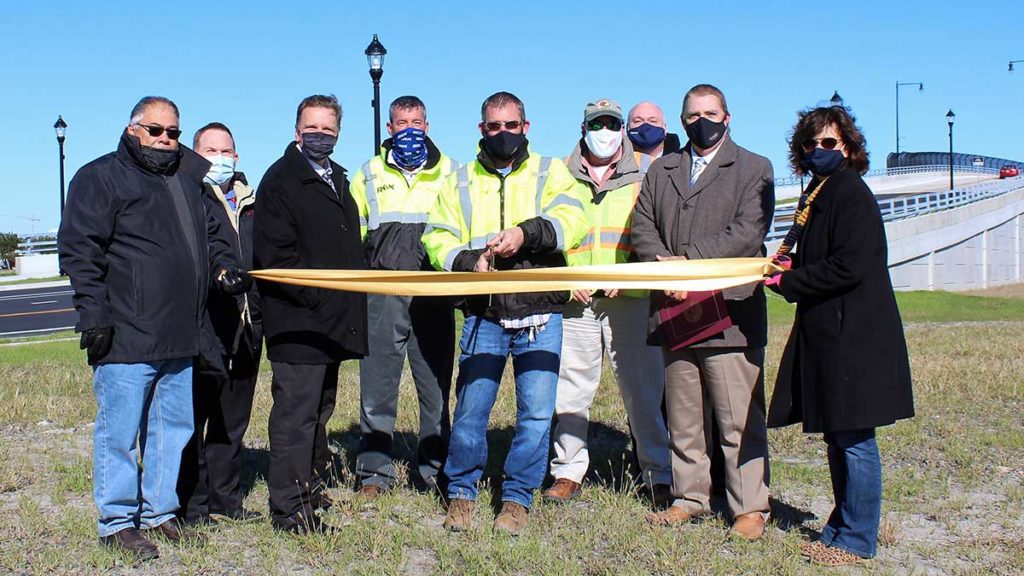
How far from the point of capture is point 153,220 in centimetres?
502

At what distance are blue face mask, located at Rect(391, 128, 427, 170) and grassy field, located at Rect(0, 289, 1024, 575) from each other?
206 cm

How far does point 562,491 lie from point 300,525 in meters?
1.62

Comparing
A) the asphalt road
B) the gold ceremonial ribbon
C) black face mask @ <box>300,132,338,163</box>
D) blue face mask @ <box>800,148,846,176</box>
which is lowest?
the asphalt road

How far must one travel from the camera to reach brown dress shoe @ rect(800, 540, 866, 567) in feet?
15.9

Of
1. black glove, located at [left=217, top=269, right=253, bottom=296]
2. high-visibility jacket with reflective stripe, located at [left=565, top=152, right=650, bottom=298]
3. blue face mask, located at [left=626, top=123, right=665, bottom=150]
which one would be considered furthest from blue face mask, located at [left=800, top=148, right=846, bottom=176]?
black glove, located at [left=217, top=269, right=253, bottom=296]

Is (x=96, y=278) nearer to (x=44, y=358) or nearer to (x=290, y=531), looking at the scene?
(x=290, y=531)

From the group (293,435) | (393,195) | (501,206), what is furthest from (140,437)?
(501,206)

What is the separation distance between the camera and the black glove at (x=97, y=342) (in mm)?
4715

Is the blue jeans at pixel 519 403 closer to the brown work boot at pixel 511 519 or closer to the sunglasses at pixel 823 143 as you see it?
the brown work boot at pixel 511 519

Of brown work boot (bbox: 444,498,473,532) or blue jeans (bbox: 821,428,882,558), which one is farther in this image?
brown work boot (bbox: 444,498,473,532)

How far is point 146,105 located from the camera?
507 centimetres

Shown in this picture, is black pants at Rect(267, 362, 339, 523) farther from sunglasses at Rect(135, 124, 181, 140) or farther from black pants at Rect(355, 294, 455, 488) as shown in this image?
sunglasses at Rect(135, 124, 181, 140)

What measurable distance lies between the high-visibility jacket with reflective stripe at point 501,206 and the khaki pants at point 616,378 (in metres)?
0.88

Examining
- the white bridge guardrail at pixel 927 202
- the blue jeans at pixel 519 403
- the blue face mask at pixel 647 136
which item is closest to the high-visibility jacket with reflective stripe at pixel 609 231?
the blue face mask at pixel 647 136
